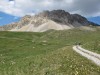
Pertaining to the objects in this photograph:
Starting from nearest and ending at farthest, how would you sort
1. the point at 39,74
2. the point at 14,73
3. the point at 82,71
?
the point at 82,71, the point at 39,74, the point at 14,73

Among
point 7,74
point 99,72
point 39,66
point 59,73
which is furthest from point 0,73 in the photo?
point 99,72

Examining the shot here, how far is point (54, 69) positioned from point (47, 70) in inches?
23.1

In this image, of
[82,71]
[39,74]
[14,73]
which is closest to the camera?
[82,71]

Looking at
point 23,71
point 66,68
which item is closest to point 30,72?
point 23,71

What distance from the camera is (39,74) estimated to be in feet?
82.6

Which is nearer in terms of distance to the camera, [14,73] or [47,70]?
[47,70]

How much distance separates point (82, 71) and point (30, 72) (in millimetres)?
5448

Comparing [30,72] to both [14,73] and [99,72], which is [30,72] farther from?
[99,72]

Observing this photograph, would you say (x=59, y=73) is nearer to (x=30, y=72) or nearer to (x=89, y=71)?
(x=89, y=71)

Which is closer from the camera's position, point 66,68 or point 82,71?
point 82,71

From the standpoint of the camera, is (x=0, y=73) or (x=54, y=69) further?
(x=0, y=73)

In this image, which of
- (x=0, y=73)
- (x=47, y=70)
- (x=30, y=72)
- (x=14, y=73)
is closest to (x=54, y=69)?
(x=47, y=70)

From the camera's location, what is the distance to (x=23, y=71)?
92.2 ft

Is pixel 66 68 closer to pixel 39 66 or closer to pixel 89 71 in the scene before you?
pixel 89 71
